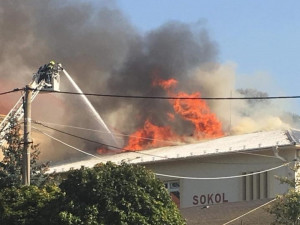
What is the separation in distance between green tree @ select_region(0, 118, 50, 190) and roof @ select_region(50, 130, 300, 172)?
610 centimetres

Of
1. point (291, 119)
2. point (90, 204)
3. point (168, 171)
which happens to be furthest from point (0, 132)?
point (291, 119)

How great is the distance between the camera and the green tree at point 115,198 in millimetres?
21312

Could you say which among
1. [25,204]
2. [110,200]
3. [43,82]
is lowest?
[25,204]

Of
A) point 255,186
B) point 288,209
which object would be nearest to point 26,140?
point 288,209

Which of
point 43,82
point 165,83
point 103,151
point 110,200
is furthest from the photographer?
point 165,83

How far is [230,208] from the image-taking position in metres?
31.5

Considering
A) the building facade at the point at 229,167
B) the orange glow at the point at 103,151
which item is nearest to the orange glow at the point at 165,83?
the orange glow at the point at 103,151

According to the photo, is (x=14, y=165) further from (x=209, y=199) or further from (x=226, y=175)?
(x=226, y=175)

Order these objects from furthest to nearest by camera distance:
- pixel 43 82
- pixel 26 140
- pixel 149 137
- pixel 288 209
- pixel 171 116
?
pixel 171 116 → pixel 149 137 → pixel 43 82 → pixel 288 209 → pixel 26 140

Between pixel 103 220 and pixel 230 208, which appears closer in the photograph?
pixel 103 220

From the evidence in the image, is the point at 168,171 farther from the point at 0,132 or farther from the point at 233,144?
the point at 0,132

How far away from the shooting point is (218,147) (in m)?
35.1

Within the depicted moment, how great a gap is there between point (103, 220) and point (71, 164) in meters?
20.5

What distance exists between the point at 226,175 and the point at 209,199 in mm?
1464
